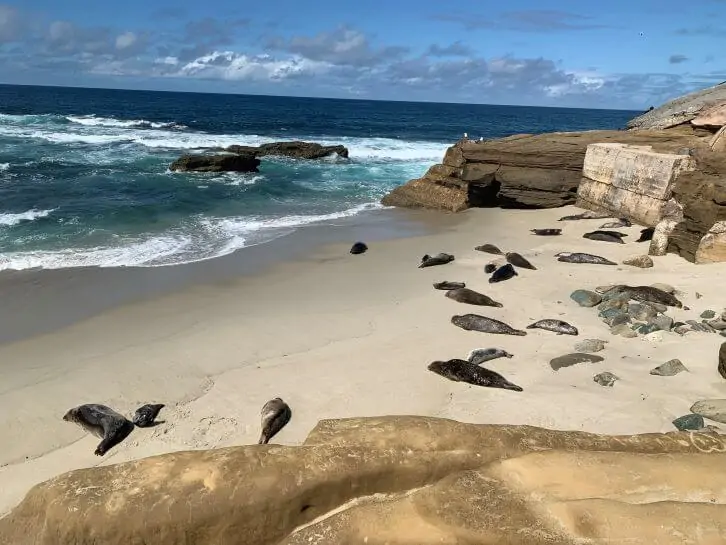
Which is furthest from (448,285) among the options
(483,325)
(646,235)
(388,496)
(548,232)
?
(388,496)

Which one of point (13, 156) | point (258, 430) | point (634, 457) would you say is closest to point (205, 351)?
point (258, 430)

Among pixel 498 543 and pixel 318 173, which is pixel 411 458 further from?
pixel 318 173

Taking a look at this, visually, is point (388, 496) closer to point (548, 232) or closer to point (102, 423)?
point (102, 423)

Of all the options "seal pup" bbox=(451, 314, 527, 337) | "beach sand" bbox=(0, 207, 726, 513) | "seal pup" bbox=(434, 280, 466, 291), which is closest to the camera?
"beach sand" bbox=(0, 207, 726, 513)

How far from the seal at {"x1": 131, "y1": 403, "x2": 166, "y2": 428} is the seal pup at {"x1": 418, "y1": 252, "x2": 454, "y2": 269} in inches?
299

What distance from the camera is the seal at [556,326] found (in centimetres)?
943

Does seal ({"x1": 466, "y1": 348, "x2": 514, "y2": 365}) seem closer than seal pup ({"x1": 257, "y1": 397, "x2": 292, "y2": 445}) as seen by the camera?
No

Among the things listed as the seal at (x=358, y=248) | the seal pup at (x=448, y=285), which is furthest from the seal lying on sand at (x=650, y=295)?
the seal at (x=358, y=248)

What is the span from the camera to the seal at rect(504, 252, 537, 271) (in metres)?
13.2

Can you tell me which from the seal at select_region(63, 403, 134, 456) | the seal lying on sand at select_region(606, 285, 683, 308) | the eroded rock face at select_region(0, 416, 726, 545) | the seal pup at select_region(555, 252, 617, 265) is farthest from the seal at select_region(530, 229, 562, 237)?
the seal at select_region(63, 403, 134, 456)

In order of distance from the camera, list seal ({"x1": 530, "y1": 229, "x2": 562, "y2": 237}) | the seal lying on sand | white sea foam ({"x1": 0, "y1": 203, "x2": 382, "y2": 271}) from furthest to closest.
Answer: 1. seal ({"x1": 530, "y1": 229, "x2": 562, "y2": 237})
2. white sea foam ({"x1": 0, "y1": 203, "x2": 382, "y2": 271})
3. the seal lying on sand

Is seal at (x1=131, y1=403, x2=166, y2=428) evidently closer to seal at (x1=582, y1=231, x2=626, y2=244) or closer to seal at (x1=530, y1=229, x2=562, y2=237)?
seal at (x1=582, y1=231, x2=626, y2=244)

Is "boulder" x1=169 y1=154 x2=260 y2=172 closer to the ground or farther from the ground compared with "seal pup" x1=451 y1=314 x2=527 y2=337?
farther from the ground

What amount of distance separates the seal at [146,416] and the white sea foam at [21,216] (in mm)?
11829
